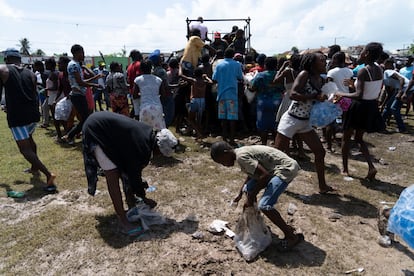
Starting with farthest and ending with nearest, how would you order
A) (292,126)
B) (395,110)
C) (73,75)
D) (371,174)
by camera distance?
(395,110) < (73,75) < (371,174) < (292,126)

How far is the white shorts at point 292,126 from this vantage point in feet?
13.8

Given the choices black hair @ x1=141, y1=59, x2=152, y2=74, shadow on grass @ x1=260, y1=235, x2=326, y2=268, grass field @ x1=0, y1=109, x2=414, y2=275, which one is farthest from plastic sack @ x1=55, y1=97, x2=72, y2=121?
shadow on grass @ x1=260, y1=235, x2=326, y2=268

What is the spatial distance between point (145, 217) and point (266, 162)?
5.14 ft

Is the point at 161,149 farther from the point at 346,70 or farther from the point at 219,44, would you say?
the point at 219,44

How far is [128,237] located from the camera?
353 cm

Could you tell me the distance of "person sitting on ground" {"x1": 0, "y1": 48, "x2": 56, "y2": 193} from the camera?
4.41 metres

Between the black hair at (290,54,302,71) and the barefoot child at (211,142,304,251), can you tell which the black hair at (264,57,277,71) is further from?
the barefoot child at (211,142,304,251)

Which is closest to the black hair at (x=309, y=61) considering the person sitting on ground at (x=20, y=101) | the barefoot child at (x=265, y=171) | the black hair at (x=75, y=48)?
the barefoot child at (x=265, y=171)

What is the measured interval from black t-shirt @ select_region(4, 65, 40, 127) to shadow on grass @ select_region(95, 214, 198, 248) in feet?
6.02

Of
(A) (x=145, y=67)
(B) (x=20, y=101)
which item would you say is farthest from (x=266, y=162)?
(B) (x=20, y=101)

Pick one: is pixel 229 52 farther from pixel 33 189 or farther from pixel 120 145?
pixel 33 189

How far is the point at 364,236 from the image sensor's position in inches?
139

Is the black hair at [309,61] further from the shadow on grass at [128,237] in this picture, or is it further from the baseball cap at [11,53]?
the baseball cap at [11,53]

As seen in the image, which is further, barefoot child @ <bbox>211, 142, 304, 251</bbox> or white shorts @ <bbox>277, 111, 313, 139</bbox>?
white shorts @ <bbox>277, 111, 313, 139</bbox>
